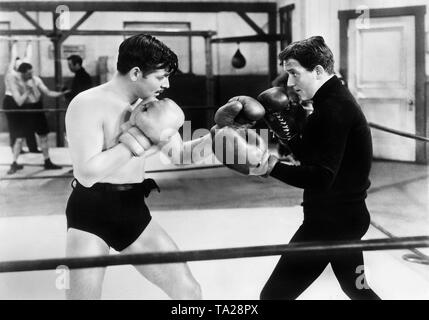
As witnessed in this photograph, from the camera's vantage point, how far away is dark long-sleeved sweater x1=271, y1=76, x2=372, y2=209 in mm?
1378

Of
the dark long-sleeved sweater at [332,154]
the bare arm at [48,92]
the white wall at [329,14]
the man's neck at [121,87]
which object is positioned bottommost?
the dark long-sleeved sweater at [332,154]

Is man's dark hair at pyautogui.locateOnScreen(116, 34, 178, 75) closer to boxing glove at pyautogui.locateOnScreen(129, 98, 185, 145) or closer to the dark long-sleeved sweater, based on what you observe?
boxing glove at pyautogui.locateOnScreen(129, 98, 185, 145)

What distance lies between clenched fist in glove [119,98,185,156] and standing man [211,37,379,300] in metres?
0.26

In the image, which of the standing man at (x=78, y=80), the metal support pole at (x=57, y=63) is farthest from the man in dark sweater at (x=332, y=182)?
the metal support pole at (x=57, y=63)

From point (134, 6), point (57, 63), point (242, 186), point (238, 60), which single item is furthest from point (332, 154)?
point (238, 60)

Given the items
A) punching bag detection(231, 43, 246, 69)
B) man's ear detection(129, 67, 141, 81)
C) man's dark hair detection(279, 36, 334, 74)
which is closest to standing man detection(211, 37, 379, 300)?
man's dark hair detection(279, 36, 334, 74)

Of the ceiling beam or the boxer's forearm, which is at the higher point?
the ceiling beam

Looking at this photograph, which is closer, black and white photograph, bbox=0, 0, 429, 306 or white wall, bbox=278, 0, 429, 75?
black and white photograph, bbox=0, 0, 429, 306

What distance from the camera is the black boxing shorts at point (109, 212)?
1507 millimetres

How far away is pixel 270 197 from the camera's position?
4219 mm

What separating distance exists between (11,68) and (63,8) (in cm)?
247

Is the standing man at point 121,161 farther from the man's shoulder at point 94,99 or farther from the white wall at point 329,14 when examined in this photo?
the white wall at point 329,14
